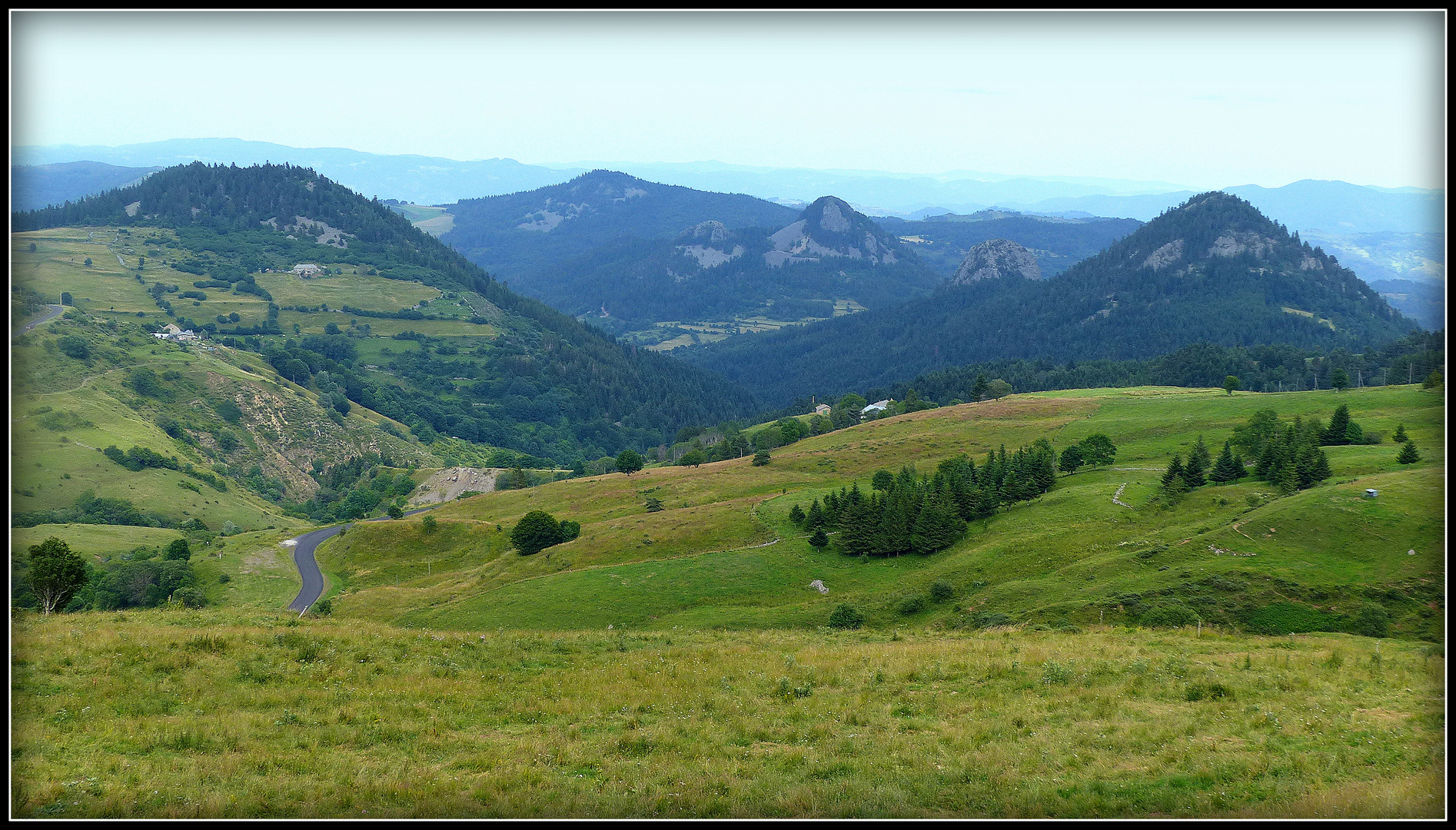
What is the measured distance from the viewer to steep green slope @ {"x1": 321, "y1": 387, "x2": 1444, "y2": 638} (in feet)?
127

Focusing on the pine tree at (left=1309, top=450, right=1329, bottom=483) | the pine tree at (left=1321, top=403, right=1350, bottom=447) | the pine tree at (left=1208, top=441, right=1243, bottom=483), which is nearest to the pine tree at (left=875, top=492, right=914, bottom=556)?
the pine tree at (left=1208, top=441, right=1243, bottom=483)

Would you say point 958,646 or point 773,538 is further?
point 773,538

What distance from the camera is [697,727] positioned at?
671 inches

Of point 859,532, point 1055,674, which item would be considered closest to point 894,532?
point 859,532

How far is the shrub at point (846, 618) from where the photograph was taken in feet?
151

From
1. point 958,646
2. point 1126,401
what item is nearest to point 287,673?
point 958,646

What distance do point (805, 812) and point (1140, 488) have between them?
6423cm

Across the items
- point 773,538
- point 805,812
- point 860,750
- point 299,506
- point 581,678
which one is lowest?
point 299,506

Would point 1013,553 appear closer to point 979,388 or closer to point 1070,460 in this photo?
point 1070,460

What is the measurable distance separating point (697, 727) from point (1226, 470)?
6054 cm

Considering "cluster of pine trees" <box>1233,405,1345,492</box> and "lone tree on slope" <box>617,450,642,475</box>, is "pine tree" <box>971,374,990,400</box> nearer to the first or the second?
"lone tree on slope" <box>617,450,642,475</box>

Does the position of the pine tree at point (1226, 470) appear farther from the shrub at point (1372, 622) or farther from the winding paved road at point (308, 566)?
the winding paved road at point (308, 566)

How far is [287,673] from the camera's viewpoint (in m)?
19.9

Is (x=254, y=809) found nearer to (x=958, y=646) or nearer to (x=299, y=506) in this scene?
(x=958, y=646)
